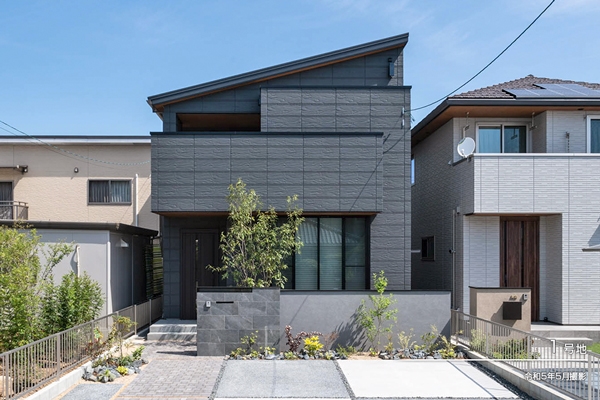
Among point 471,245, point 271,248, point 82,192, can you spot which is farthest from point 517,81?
point 82,192

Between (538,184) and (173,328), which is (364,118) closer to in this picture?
(538,184)

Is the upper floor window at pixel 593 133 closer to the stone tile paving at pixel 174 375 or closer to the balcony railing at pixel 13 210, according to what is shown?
the stone tile paving at pixel 174 375

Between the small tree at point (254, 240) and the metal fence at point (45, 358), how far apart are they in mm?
3034

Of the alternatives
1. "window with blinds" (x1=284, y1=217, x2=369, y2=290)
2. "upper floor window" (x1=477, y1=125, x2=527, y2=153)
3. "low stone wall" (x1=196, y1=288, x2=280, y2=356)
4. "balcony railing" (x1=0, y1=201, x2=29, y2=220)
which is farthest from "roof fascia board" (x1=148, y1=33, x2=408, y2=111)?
"balcony railing" (x1=0, y1=201, x2=29, y2=220)

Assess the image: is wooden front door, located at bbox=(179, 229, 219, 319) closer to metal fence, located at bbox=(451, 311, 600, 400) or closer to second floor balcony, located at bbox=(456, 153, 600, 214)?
metal fence, located at bbox=(451, 311, 600, 400)

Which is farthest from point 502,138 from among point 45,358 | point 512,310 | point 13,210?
point 13,210

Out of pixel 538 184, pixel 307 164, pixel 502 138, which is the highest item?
pixel 502 138

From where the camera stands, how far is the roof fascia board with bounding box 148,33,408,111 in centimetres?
1335

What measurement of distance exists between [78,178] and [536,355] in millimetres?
17166

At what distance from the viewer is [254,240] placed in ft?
38.4

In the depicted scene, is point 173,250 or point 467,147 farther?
point 173,250

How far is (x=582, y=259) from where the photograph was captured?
12500 millimetres

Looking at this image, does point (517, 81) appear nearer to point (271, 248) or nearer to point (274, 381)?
point (271, 248)

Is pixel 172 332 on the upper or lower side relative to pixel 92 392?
lower
